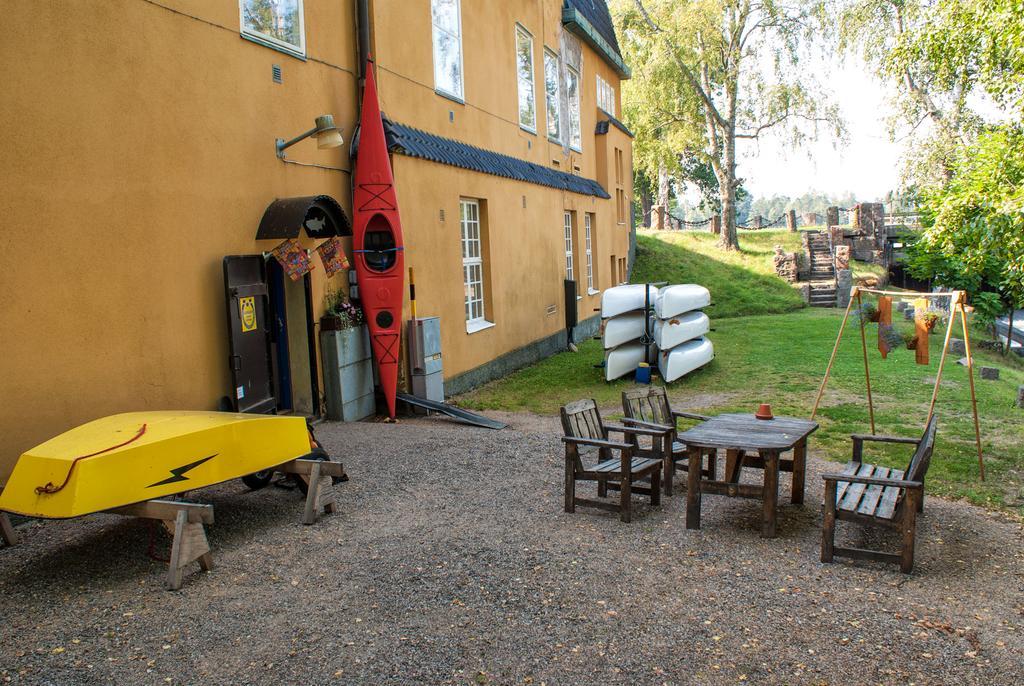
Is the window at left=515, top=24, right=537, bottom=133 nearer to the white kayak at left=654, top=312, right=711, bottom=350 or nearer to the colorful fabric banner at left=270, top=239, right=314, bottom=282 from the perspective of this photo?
the white kayak at left=654, top=312, right=711, bottom=350

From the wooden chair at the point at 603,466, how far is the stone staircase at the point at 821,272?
2289 centimetres

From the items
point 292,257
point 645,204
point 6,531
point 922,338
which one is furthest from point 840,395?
point 645,204

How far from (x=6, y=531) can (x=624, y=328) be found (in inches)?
409

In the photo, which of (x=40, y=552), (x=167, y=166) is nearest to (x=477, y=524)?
(x=40, y=552)

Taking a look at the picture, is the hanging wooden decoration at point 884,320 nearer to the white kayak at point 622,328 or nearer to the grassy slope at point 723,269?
the white kayak at point 622,328

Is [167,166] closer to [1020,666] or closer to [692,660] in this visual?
[692,660]

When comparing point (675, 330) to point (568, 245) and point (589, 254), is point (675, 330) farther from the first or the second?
point (589, 254)

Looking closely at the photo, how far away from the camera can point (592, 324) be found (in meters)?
22.0

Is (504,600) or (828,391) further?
(828,391)

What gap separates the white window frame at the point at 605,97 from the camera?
2419 cm

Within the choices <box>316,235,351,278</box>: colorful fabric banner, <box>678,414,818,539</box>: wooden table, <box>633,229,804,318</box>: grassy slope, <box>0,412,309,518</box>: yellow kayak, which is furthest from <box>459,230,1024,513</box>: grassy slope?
<box>0,412,309,518</box>: yellow kayak

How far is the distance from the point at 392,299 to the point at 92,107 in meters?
4.34

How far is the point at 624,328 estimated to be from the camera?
14422mm

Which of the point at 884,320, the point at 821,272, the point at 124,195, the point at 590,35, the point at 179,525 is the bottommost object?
the point at 179,525
